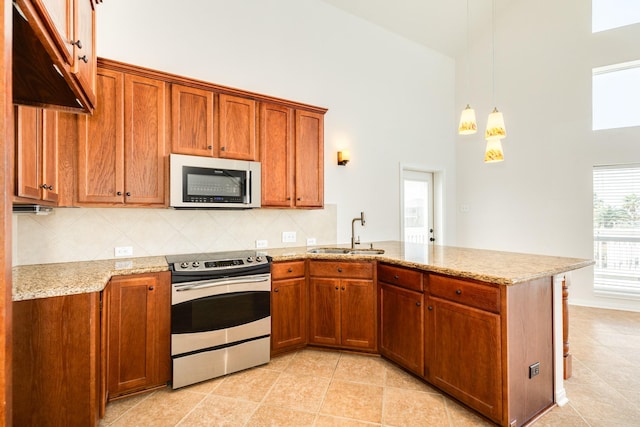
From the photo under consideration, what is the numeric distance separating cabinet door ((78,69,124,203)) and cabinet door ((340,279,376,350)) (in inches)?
80.9

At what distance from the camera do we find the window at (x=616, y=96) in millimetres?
4109

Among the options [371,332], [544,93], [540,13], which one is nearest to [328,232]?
[371,332]

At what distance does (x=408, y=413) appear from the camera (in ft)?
6.59

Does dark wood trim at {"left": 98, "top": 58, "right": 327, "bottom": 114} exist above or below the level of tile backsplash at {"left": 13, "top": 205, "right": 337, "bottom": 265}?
above

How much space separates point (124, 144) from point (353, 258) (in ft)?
6.93

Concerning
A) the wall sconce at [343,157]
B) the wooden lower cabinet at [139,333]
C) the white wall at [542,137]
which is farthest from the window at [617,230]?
the wooden lower cabinet at [139,333]

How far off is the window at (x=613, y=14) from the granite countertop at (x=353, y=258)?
160 inches

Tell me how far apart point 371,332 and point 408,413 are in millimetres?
836

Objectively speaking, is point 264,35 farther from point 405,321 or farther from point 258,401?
point 258,401

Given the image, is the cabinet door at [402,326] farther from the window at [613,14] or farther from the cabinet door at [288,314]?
the window at [613,14]

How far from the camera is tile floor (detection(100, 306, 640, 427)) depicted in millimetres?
1949

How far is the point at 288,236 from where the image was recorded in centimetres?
349

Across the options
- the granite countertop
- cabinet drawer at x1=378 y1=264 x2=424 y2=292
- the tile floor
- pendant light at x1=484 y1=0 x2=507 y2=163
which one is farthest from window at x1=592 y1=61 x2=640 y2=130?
cabinet drawer at x1=378 y1=264 x2=424 y2=292

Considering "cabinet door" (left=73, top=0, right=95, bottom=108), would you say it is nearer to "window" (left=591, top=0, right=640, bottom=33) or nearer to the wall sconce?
the wall sconce
